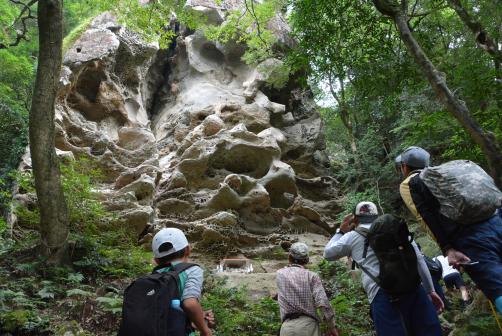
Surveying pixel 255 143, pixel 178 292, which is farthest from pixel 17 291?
pixel 255 143

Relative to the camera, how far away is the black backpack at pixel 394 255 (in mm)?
3031

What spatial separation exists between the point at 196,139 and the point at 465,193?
36.9 ft

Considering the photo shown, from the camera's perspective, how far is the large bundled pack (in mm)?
2711

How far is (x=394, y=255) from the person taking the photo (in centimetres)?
312

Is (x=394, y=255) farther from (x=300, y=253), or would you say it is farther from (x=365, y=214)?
(x=300, y=253)

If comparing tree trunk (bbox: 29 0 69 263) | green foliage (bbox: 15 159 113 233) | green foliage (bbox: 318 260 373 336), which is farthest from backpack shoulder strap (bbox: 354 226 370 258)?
green foliage (bbox: 15 159 113 233)

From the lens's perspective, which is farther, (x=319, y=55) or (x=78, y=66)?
(x=78, y=66)

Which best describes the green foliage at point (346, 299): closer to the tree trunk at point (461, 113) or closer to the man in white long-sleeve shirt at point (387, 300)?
the man in white long-sleeve shirt at point (387, 300)

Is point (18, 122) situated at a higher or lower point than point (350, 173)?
higher

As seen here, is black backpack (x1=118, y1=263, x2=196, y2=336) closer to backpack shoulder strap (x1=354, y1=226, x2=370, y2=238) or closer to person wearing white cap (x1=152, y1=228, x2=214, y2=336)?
person wearing white cap (x1=152, y1=228, x2=214, y2=336)

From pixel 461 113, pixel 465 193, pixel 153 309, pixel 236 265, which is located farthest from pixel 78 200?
pixel 465 193

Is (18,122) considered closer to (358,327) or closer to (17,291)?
(17,291)

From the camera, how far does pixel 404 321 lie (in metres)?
3.01

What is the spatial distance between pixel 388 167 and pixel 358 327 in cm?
898
